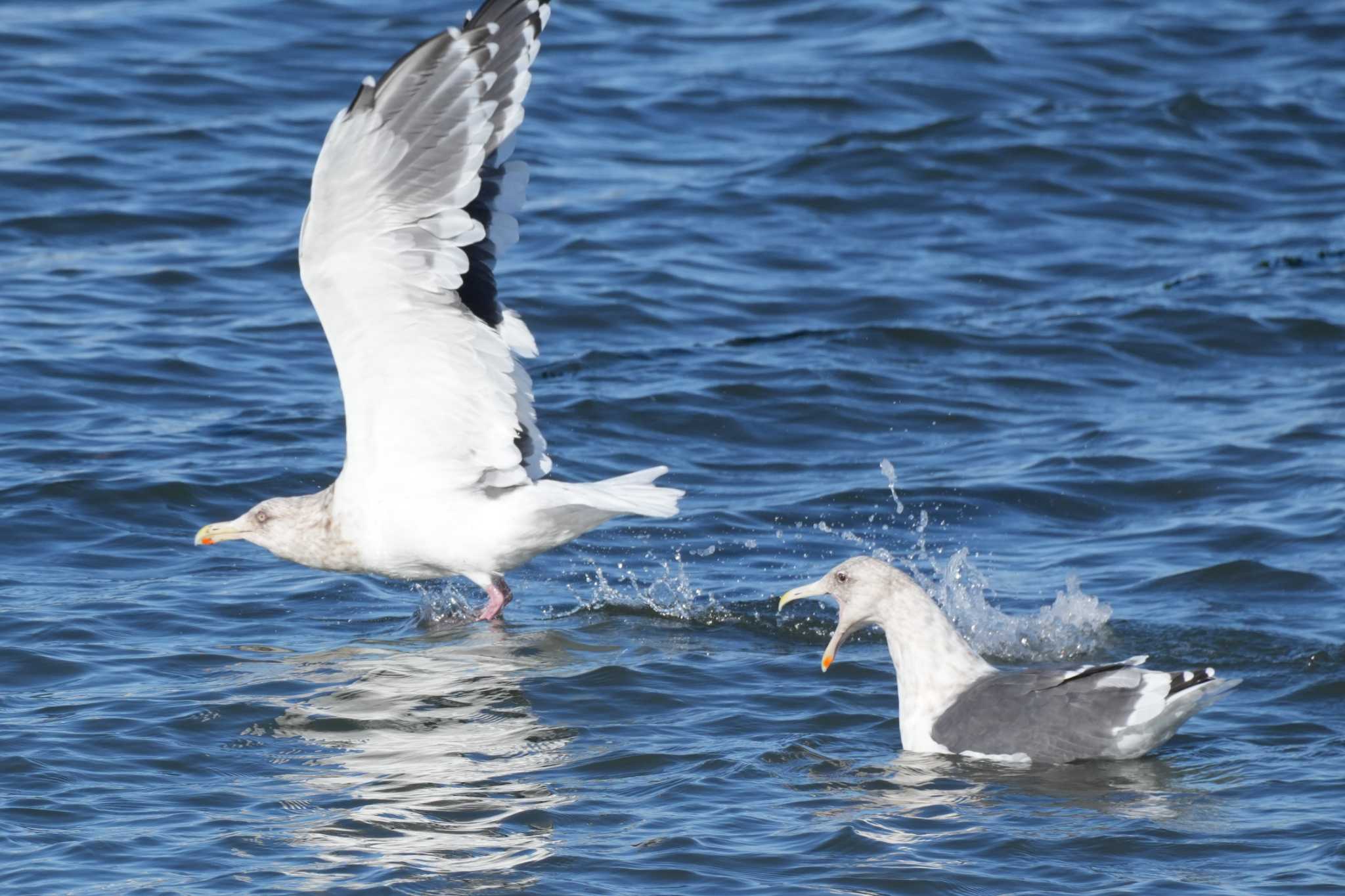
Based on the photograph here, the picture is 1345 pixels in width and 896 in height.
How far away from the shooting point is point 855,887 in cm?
617

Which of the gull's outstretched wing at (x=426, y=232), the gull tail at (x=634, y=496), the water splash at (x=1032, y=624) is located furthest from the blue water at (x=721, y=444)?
the gull's outstretched wing at (x=426, y=232)

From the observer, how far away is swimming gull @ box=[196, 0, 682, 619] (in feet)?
25.3

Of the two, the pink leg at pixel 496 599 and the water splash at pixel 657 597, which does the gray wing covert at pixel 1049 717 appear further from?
the pink leg at pixel 496 599

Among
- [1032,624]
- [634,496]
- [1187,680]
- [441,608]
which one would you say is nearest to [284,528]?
[441,608]

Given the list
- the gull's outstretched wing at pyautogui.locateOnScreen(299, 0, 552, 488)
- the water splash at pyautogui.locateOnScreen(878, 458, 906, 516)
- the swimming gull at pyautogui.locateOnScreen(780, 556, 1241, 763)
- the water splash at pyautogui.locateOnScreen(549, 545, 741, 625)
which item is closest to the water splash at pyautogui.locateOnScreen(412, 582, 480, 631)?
the water splash at pyautogui.locateOnScreen(549, 545, 741, 625)

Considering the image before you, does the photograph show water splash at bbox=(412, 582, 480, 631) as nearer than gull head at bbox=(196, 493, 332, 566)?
No

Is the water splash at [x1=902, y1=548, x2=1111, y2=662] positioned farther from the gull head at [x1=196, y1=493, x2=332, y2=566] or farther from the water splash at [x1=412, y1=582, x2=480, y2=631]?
the gull head at [x1=196, y1=493, x2=332, y2=566]

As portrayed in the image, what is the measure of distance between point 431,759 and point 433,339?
5.95ft

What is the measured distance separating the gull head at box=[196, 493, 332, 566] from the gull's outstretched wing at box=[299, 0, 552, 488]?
534 mm

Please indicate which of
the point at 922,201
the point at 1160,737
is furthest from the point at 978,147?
the point at 1160,737

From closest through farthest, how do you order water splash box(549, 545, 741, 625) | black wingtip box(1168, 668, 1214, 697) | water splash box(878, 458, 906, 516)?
black wingtip box(1168, 668, 1214, 697) < water splash box(549, 545, 741, 625) < water splash box(878, 458, 906, 516)

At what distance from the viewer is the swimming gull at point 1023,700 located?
23.4ft

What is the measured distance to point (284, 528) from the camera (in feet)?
29.6

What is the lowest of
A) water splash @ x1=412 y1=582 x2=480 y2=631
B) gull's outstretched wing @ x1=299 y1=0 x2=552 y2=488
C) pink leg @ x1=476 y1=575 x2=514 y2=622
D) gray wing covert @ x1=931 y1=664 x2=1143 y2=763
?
water splash @ x1=412 y1=582 x2=480 y2=631
